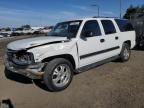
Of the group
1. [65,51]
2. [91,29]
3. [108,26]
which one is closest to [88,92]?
[65,51]

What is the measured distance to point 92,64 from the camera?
6438 mm

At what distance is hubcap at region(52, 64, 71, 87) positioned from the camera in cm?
535

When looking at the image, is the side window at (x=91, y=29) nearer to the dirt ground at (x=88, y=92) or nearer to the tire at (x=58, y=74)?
the tire at (x=58, y=74)

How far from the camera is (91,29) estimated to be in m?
6.48

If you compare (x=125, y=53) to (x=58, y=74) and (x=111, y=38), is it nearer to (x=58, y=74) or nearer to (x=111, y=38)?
(x=111, y=38)

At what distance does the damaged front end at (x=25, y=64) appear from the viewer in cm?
500

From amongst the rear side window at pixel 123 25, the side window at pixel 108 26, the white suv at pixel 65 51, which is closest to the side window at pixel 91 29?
the white suv at pixel 65 51

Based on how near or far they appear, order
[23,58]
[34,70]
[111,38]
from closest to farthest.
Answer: [34,70], [23,58], [111,38]

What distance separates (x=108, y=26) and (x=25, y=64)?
347 cm

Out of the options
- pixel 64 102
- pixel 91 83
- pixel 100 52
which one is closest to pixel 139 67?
pixel 100 52

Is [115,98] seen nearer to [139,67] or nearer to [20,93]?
[20,93]

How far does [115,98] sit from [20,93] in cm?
240

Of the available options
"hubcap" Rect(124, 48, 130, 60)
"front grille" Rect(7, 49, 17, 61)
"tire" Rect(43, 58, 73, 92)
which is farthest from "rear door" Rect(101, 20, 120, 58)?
"front grille" Rect(7, 49, 17, 61)

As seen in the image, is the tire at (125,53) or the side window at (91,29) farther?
the tire at (125,53)
